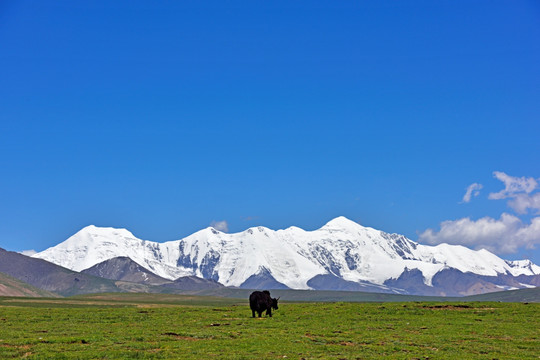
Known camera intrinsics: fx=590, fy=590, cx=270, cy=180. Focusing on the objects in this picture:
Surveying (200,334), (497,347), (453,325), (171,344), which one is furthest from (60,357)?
(453,325)

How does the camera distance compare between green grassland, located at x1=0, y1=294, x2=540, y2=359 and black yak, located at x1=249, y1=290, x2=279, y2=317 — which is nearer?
green grassland, located at x1=0, y1=294, x2=540, y2=359

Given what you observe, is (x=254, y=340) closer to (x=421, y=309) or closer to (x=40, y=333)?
(x=40, y=333)

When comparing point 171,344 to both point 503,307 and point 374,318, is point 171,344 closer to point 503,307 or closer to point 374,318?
point 374,318

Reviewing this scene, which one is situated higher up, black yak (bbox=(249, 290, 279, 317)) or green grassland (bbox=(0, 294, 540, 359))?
black yak (bbox=(249, 290, 279, 317))

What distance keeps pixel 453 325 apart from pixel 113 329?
114 ft

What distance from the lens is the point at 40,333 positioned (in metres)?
50.3

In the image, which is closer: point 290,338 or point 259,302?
point 290,338

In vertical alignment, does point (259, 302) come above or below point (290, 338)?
above

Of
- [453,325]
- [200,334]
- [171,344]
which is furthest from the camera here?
[453,325]

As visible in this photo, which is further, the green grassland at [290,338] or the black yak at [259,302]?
the black yak at [259,302]

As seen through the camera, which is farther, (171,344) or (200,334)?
(200,334)

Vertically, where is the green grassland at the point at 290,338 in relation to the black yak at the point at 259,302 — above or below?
below

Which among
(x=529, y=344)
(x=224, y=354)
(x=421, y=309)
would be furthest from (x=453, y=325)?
(x=224, y=354)

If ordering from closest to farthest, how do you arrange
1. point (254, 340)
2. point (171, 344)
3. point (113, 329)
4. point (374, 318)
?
point (171, 344) < point (254, 340) < point (113, 329) < point (374, 318)
